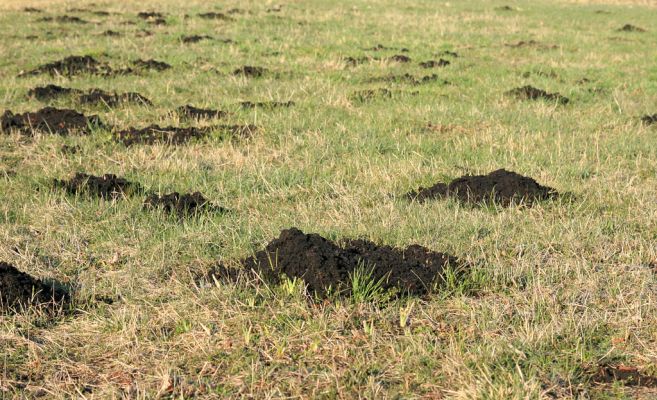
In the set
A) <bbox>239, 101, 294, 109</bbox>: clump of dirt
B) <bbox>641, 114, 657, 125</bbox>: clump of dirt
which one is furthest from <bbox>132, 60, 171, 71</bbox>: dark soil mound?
<bbox>641, 114, 657, 125</bbox>: clump of dirt

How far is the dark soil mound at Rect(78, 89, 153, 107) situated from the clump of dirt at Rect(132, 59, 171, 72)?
251 cm

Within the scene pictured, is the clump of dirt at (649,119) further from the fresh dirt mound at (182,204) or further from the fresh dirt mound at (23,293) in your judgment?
the fresh dirt mound at (23,293)

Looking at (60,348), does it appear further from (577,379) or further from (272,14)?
(272,14)

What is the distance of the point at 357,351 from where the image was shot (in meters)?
3.99

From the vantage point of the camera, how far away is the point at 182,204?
20.5 feet

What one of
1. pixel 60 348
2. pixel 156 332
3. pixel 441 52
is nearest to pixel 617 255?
pixel 156 332

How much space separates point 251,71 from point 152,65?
5.72 ft

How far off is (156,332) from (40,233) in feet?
6.59

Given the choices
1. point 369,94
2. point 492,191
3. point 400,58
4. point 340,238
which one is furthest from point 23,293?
point 400,58

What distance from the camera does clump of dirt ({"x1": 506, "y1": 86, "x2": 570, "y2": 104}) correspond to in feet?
37.4

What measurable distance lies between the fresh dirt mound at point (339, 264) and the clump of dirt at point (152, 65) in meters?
9.01

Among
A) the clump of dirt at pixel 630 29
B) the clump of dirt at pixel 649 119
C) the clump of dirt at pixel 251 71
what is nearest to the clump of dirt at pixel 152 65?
the clump of dirt at pixel 251 71

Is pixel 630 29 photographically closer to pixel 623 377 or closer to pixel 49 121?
pixel 49 121

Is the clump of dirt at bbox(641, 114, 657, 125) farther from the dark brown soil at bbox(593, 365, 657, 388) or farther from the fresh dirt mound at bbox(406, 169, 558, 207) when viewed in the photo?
the dark brown soil at bbox(593, 365, 657, 388)
